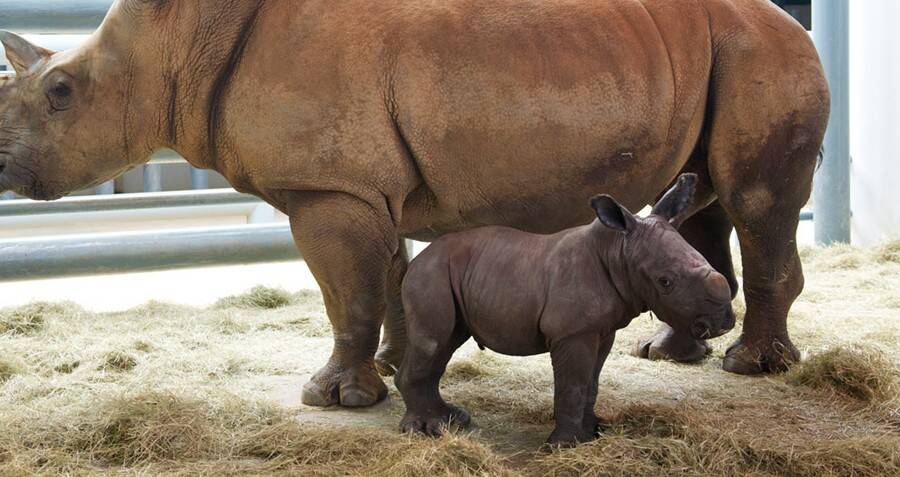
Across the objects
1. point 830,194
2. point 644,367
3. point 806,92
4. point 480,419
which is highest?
point 806,92

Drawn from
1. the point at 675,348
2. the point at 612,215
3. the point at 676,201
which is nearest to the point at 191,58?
the point at 612,215

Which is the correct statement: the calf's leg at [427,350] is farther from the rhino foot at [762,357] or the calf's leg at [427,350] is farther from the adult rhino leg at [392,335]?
the rhino foot at [762,357]

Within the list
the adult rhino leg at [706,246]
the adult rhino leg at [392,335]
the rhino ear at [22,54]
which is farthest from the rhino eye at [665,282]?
the rhino ear at [22,54]

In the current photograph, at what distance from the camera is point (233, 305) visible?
7152 millimetres

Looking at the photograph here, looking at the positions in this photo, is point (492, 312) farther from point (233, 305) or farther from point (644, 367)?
point (233, 305)

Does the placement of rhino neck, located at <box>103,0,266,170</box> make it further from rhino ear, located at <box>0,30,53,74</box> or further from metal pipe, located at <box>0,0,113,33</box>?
metal pipe, located at <box>0,0,113,33</box>

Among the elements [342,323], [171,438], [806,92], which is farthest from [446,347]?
[806,92]

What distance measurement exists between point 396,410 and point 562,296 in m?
1.04

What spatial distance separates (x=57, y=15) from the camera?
23.4ft

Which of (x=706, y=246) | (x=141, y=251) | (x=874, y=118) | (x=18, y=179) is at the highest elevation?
(x=18, y=179)

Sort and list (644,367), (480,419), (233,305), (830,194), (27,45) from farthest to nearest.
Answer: (830,194)
(233,305)
(644,367)
(27,45)
(480,419)

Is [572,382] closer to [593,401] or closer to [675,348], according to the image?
[593,401]

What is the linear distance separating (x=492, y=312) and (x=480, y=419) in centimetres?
61

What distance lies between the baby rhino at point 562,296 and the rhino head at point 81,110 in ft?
4.71
